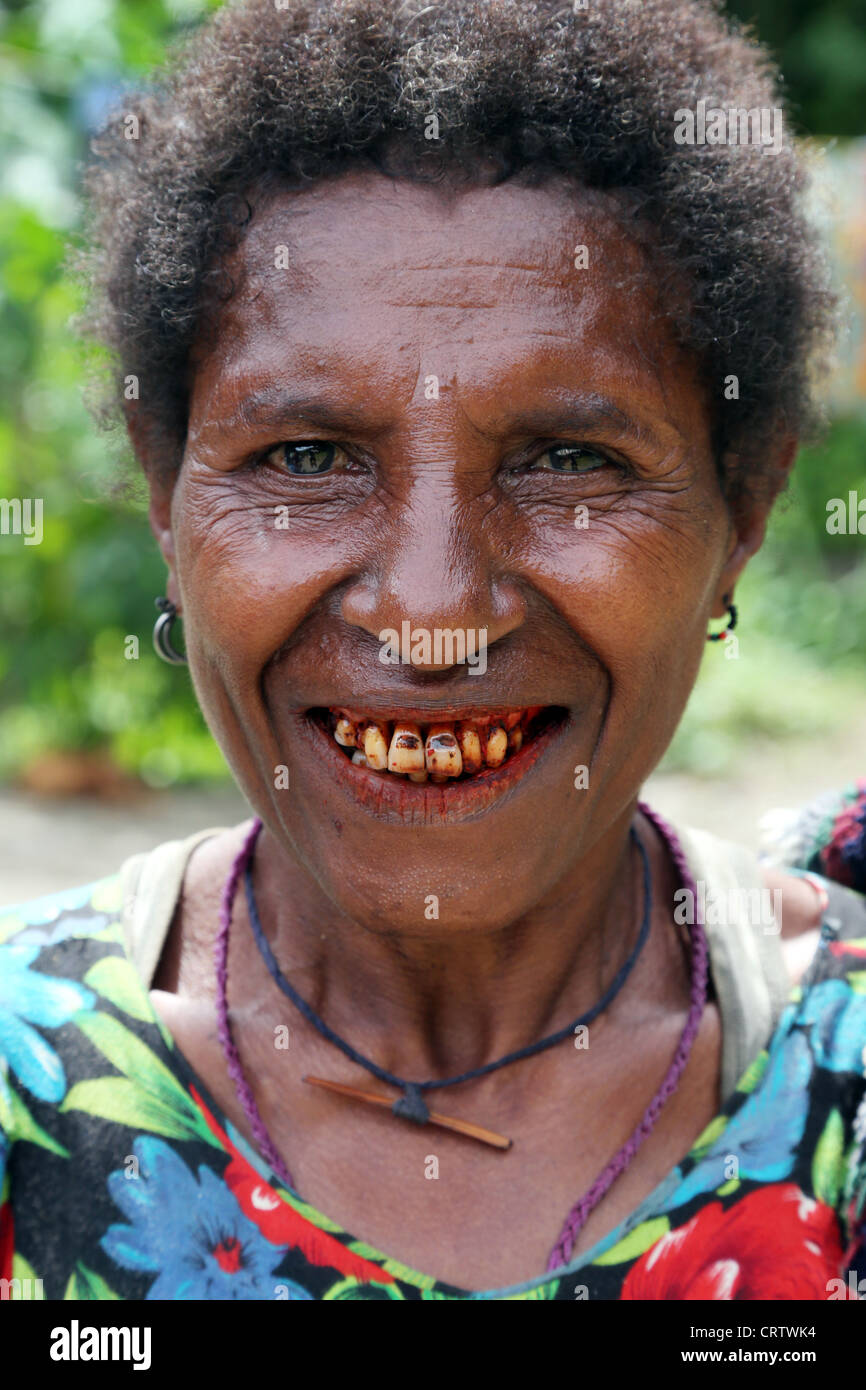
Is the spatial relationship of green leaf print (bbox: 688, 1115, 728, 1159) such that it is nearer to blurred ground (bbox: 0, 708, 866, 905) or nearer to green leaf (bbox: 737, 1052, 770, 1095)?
green leaf (bbox: 737, 1052, 770, 1095)

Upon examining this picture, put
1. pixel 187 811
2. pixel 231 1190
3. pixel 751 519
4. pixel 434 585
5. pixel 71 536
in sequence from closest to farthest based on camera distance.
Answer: pixel 434 585, pixel 231 1190, pixel 751 519, pixel 71 536, pixel 187 811

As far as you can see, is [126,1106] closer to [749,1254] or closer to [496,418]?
[749,1254]

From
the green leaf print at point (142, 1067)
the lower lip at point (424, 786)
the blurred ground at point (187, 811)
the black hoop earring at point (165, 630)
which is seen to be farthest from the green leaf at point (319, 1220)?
the blurred ground at point (187, 811)

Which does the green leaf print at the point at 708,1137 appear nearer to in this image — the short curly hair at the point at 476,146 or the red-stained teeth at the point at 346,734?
the red-stained teeth at the point at 346,734

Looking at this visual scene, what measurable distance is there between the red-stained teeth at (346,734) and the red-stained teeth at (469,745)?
0.13 meters

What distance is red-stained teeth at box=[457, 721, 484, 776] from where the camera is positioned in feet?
5.37

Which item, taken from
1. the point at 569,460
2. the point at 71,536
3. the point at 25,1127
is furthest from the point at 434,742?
the point at 71,536

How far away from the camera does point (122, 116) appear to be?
1.98 meters

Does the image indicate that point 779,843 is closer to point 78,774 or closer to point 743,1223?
point 743,1223

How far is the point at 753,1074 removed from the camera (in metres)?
1.88

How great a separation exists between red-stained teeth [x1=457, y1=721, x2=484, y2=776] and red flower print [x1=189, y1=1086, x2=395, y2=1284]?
1.99 ft

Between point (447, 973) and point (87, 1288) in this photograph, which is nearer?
point (87, 1288)

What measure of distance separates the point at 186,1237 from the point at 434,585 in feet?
2.95

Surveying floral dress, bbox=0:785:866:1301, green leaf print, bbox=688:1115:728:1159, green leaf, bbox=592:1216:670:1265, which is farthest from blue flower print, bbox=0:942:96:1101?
green leaf print, bbox=688:1115:728:1159
